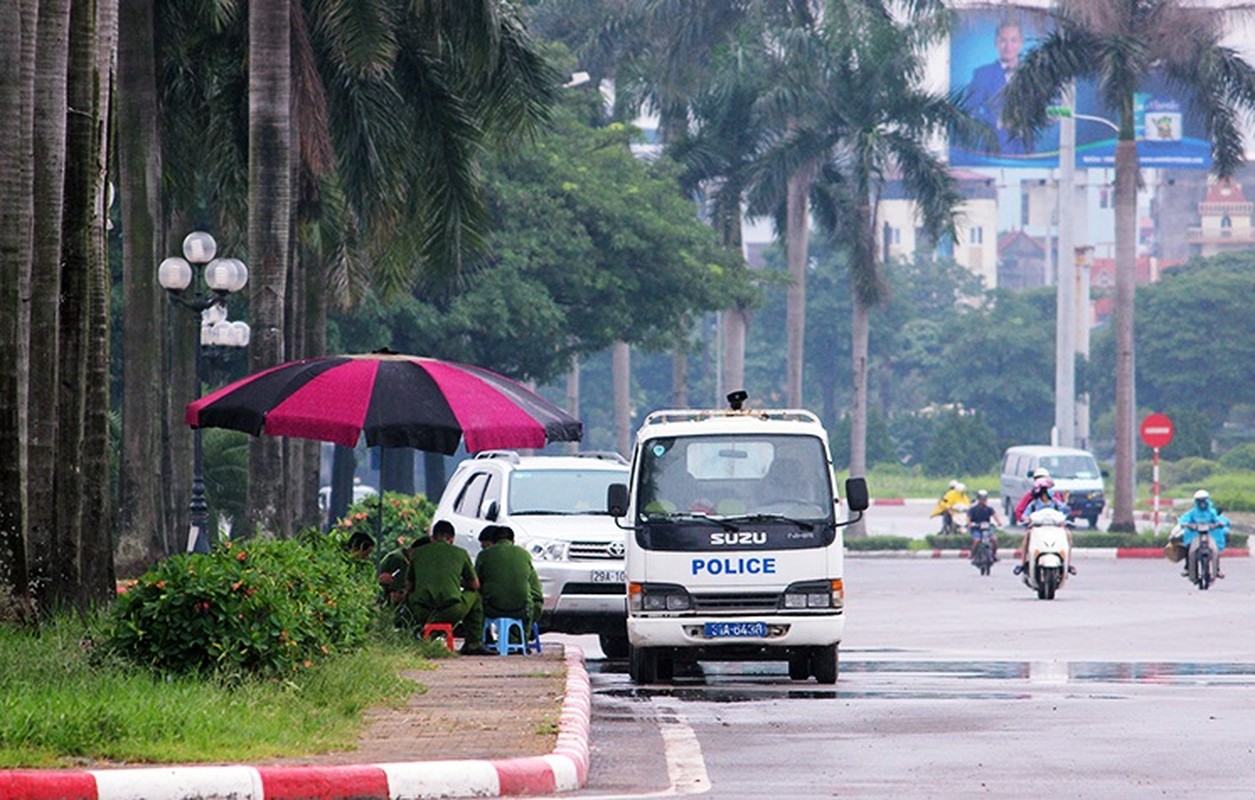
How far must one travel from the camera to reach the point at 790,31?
59.1m

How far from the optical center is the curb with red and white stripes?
10383 millimetres

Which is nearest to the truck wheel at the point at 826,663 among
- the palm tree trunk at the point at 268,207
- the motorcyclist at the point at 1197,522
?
the palm tree trunk at the point at 268,207

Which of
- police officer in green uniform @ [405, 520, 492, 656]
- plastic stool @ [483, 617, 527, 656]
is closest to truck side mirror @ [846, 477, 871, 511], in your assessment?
plastic stool @ [483, 617, 527, 656]

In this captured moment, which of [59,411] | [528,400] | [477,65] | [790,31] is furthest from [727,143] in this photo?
[59,411]

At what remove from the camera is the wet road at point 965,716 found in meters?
12.1

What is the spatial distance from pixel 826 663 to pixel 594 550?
3339 mm

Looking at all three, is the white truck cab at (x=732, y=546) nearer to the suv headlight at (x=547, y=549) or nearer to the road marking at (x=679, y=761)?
the road marking at (x=679, y=761)

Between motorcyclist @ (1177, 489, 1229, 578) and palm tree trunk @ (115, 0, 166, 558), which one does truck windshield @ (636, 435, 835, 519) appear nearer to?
palm tree trunk @ (115, 0, 166, 558)

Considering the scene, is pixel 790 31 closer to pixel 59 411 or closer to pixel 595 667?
pixel 595 667

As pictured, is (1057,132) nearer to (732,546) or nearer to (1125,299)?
(1125,299)

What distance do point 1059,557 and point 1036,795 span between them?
21172mm

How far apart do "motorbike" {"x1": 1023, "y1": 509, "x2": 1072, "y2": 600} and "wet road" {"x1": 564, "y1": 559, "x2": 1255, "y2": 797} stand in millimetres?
3163

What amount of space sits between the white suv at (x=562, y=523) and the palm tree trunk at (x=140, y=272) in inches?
221

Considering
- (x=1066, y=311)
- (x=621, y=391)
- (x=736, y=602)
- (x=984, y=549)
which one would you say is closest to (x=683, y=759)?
(x=736, y=602)
